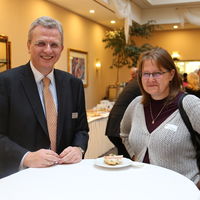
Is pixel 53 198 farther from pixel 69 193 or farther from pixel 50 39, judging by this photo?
pixel 50 39

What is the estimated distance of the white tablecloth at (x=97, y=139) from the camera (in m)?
5.07

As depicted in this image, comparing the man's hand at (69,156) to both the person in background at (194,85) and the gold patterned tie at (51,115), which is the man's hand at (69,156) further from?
the person in background at (194,85)

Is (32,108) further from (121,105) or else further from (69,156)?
(121,105)

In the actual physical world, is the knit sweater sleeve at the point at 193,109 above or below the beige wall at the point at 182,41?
below

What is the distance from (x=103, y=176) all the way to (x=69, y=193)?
25cm

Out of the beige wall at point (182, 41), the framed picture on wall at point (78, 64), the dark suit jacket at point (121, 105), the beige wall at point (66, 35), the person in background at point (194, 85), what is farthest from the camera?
the beige wall at point (182, 41)

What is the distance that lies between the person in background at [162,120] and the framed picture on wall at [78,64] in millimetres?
5289

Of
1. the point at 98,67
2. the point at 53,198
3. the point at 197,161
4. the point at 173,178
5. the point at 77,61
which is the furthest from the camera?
the point at 98,67

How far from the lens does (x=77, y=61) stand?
7594 millimetres

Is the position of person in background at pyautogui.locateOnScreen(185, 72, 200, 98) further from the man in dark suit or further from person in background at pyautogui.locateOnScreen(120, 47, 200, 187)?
the man in dark suit

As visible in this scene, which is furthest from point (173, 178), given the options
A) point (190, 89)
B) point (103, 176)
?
point (190, 89)

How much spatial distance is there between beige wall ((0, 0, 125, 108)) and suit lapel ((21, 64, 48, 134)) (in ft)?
11.4

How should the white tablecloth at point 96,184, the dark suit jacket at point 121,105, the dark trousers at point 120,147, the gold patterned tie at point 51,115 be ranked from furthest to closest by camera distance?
the dark trousers at point 120,147 < the dark suit jacket at point 121,105 < the gold patterned tie at point 51,115 < the white tablecloth at point 96,184

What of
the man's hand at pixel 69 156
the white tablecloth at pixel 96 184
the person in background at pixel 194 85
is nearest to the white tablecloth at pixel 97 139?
the person in background at pixel 194 85
